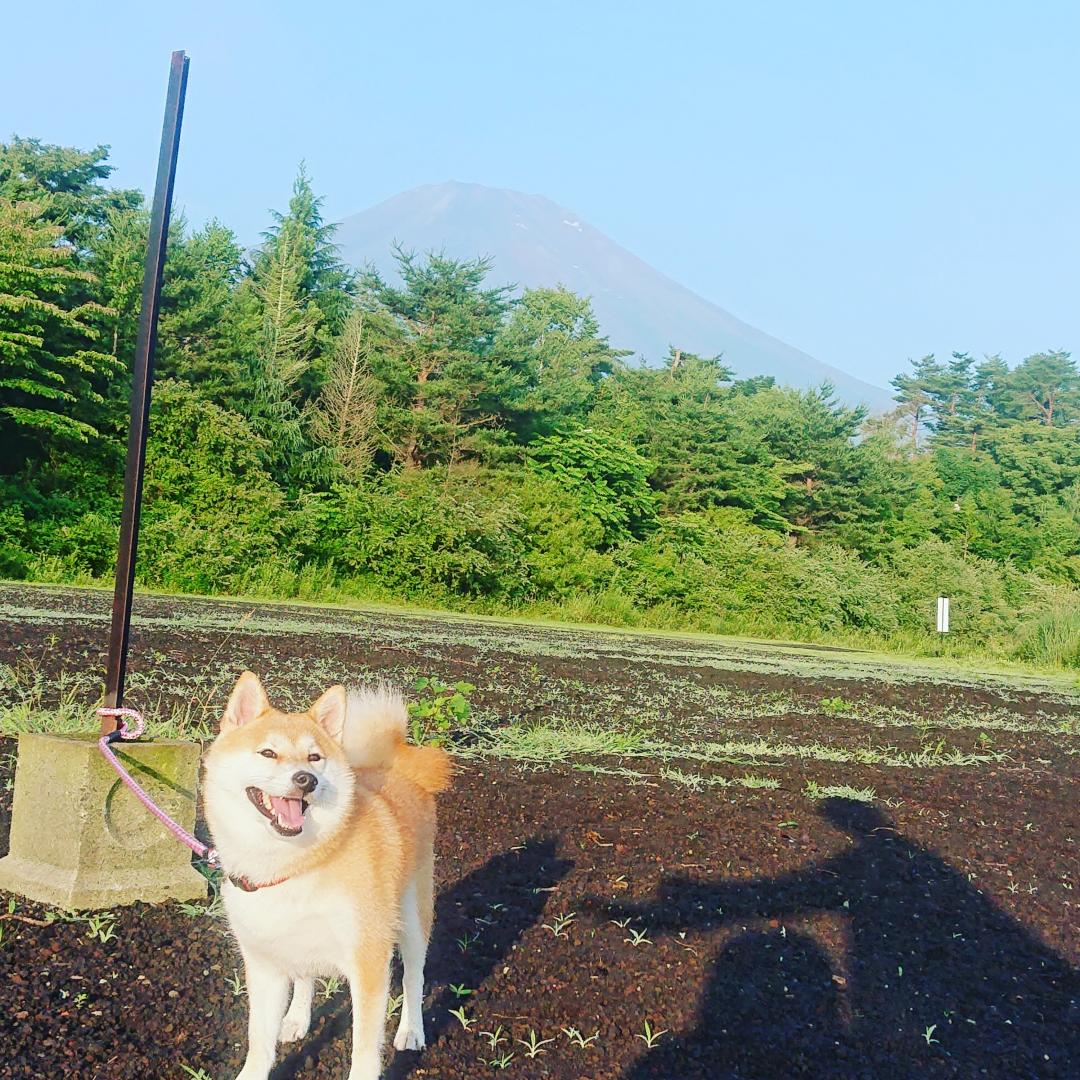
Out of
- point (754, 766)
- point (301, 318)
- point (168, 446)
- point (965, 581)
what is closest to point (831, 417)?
point (965, 581)

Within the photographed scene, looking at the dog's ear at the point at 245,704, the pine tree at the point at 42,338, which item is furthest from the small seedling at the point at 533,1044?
the pine tree at the point at 42,338

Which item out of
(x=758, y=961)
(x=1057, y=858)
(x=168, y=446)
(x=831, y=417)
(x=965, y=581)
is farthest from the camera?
(x=831, y=417)

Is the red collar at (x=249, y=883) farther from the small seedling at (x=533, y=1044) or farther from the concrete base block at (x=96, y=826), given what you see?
the concrete base block at (x=96, y=826)

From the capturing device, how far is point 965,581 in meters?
41.3

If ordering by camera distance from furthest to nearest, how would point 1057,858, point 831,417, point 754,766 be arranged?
point 831,417, point 754,766, point 1057,858

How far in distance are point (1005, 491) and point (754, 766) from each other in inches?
1917

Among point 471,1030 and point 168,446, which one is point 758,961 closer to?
point 471,1030

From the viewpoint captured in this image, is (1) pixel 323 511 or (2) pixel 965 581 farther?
(2) pixel 965 581

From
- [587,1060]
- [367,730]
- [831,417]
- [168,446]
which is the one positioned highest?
[831,417]

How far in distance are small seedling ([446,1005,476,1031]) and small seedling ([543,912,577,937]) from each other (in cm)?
73

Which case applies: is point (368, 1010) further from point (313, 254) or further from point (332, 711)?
point (313, 254)

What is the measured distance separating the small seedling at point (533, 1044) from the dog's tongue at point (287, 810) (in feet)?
3.31

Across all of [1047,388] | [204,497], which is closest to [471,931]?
[204,497]

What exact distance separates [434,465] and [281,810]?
3157 cm
